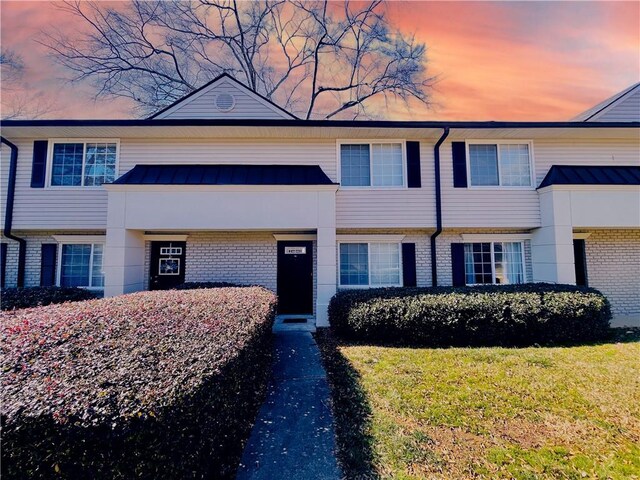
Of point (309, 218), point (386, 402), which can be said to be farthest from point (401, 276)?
point (386, 402)

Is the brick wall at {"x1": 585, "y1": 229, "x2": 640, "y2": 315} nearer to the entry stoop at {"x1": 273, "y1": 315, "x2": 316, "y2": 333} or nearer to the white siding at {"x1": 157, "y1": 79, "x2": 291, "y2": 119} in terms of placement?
the entry stoop at {"x1": 273, "y1": 315, "x2": 316, "y2": 333}

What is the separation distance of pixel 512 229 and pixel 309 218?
6868 millimetres

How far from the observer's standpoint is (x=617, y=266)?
10.6 meters

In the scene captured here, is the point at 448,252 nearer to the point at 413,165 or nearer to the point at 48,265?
the point at 413,165

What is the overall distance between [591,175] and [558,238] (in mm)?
2503

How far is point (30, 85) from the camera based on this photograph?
16.8m

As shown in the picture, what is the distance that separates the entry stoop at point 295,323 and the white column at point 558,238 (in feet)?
24.5

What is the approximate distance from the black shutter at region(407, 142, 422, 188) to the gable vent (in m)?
6.16

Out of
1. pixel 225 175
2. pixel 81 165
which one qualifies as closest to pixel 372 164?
pixel 225 175

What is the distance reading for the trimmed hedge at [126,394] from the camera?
1939 millimetres

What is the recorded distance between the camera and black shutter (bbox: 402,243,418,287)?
10.1 m

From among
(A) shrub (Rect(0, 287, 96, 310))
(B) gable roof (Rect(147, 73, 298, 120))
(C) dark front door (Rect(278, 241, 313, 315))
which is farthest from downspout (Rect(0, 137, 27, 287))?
(C) dark front door (Rect(278, 241, 313, 315))

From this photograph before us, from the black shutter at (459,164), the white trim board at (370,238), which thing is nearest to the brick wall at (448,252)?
the white trim board at (370,238)

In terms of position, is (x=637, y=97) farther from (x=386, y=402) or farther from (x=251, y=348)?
(x=251, y=348)
